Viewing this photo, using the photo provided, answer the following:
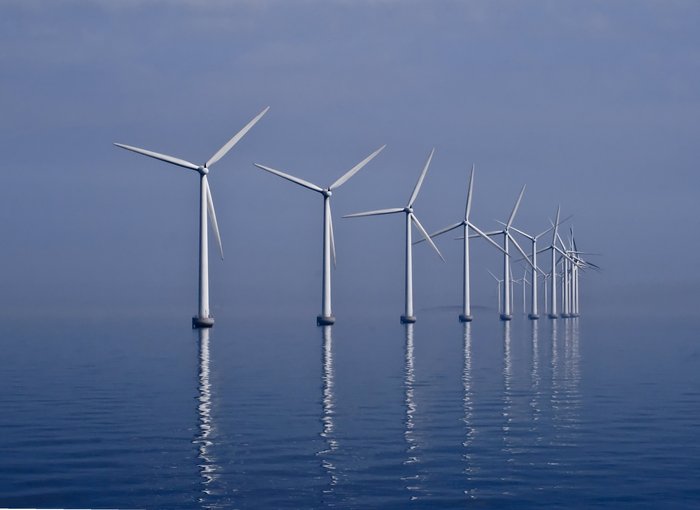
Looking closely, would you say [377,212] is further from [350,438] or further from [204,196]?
[350,438]

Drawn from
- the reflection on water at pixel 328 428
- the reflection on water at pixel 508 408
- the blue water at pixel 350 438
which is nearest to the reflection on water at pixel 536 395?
the blue water at pixel 350 438

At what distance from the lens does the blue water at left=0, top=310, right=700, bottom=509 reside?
2678cm

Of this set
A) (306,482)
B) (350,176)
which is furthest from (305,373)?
(350,176)

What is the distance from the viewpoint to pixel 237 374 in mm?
68438

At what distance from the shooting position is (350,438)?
120ft

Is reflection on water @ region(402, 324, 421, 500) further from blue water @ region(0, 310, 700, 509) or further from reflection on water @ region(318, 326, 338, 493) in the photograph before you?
reflection on water @ region(318, 326, 338, 493)

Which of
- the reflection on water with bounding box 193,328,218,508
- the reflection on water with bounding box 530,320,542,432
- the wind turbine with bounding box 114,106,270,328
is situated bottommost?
the reflection on water with bounding box 530,320,542,432

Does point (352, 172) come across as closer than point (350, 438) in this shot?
No

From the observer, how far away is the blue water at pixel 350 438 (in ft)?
87.9

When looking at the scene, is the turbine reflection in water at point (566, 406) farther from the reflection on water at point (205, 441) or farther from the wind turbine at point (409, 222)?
the wind turbine at point (409, 222)

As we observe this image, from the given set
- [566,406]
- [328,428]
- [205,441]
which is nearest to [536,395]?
[566,406]

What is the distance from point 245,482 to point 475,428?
13.3m

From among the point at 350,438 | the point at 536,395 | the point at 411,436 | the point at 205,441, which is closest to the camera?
the point at 205,441

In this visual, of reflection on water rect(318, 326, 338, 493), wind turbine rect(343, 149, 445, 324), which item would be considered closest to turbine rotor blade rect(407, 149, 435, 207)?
wind turbine rect(343, 149, 445, 324)
